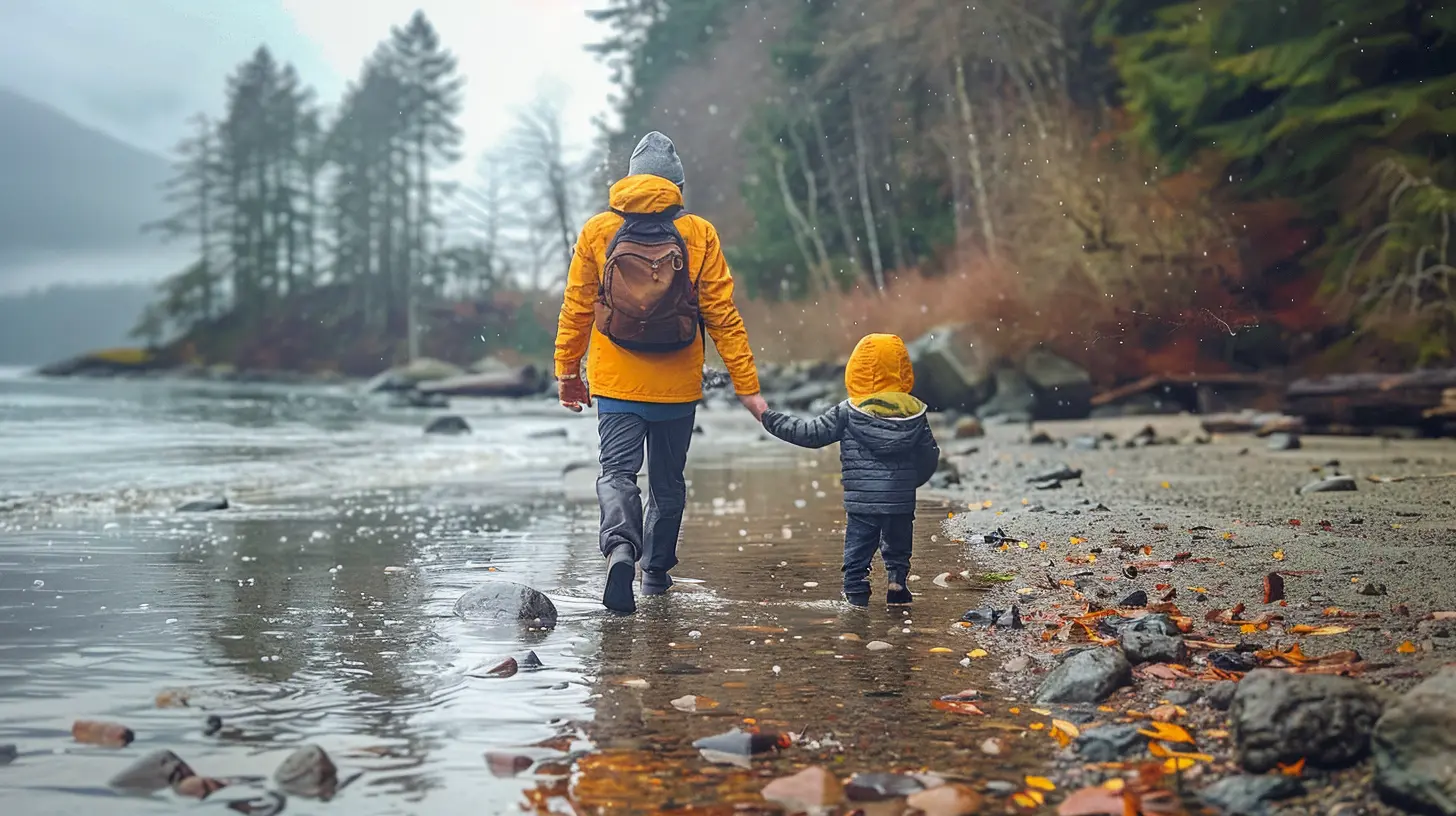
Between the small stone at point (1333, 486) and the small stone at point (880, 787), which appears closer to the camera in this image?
the small stone at point (880, 787)

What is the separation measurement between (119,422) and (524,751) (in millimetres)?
22846

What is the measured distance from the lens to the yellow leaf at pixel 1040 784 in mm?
2922

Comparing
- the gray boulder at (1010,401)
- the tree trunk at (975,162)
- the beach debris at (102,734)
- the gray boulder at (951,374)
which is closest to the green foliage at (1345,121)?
the gray boulder at (1010,401)

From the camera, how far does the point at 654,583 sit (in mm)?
5828

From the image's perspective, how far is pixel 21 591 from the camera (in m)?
5.78

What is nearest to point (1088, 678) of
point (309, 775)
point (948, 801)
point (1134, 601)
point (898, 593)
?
point (948, 801)

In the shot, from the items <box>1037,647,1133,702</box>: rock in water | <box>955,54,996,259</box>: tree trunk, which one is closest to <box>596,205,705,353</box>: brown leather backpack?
<box>1037,647,1133,702</box>: rock in water

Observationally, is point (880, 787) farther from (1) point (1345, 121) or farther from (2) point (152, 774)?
(1) point (1345, 121)

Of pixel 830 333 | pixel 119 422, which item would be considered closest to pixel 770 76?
pixel 830 333

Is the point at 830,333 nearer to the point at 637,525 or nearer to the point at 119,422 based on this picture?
the point at 119,422

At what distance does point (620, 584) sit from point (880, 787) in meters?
2.46

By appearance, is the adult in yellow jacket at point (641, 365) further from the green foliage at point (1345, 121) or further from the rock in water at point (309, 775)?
the green foliage at point (1345, 121)

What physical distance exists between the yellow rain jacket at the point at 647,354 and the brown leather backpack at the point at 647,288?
7 cm

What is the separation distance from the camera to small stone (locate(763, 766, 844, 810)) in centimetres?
287
